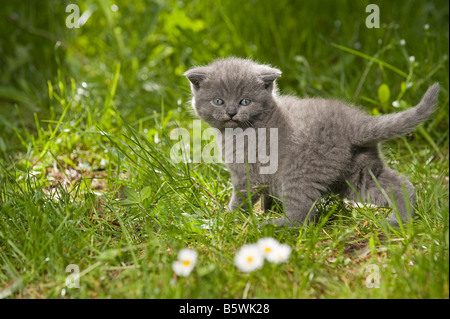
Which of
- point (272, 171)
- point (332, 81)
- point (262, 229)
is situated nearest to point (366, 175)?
point (272, 171)

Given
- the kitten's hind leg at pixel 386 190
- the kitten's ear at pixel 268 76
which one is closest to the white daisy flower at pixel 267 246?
the kitten's hind leg at pixel 386 190

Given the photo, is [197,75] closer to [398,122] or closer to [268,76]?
[268,76]

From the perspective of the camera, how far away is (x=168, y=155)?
2877mm

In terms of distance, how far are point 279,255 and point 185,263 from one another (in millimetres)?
355

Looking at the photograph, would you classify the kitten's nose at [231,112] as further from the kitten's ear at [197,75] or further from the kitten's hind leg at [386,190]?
the kitten's hind leg at [386,190]

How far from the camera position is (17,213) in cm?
232

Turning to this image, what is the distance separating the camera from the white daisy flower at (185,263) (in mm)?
1806

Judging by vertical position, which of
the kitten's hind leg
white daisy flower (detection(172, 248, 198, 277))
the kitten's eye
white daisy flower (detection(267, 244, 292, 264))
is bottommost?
white daisy flower (detection(172, 248, 198, 277))

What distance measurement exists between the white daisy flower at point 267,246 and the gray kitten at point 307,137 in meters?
0.38

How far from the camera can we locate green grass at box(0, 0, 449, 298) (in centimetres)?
191

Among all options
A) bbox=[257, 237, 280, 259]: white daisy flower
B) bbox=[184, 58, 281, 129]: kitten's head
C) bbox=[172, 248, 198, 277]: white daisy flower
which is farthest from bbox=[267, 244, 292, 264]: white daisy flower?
bbox=[184, 58, 281, 129]: kitten's head

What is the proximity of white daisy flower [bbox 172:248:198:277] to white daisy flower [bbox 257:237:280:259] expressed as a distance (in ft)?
0.84

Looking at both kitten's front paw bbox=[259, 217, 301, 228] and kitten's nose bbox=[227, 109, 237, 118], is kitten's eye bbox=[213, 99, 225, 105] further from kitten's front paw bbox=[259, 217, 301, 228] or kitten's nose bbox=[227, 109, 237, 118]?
kitten's front paw bbox=[259, 217, 301, 228]

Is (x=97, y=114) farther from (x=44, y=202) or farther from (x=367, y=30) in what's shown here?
(x=367, y=30)
